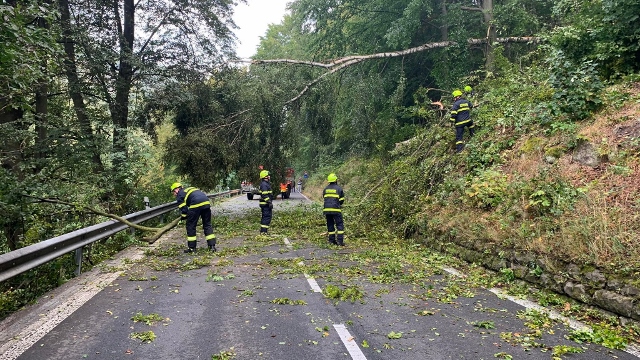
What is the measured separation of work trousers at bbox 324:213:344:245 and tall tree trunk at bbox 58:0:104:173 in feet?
20.5

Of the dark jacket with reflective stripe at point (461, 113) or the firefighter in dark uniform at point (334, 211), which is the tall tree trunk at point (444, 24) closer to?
the dark jacket with reflective stripe at point (461, 113)

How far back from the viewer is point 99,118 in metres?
12.9

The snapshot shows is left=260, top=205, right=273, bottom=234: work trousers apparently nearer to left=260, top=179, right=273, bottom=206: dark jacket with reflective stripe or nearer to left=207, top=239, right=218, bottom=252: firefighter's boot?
left=260, top=179, right=273, bottom=206: dark jacket with reflective stripe

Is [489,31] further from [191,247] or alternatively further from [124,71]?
[191,247]

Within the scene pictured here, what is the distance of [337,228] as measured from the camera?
10.3 meters

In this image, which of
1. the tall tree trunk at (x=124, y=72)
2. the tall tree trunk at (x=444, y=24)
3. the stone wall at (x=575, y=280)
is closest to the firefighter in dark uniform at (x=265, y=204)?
the tall tree trunk at (x=124, y=72)

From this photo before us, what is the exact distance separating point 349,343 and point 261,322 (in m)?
1.13

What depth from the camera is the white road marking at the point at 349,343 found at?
12.7 feet

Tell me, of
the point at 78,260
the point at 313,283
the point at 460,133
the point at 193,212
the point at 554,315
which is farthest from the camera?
the point at 460,133

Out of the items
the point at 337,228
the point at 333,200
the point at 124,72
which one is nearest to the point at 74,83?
the point at 124,72

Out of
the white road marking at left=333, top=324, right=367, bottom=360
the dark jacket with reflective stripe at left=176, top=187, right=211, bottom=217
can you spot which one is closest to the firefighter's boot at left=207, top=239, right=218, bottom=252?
the dark jacket with reflective stripe at left=176, top=187, right=211, bottom=217

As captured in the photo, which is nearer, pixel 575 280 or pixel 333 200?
pixel 575 280

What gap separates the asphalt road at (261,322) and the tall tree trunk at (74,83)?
5.47m

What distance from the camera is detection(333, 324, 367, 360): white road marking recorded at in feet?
12.7
